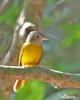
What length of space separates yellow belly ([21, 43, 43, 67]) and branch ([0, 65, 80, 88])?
30.4 inches

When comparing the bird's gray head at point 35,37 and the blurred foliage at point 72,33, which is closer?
the bird's gray head at point 35,37

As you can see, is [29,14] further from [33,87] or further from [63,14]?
[63,14]

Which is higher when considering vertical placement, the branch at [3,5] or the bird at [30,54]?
the branch at [3,5]

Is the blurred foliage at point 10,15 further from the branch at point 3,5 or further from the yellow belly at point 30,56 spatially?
the yellow belly at point 30,56

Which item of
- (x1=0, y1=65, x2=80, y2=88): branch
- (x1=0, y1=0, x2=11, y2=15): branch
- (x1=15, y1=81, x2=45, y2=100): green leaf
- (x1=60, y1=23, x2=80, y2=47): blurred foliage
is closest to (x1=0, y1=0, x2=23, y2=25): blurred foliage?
(x1=0, y1=0, x2=11, y2=15): branch

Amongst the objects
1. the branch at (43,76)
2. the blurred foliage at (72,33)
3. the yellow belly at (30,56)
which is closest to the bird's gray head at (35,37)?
the yellow belly at (30,56)

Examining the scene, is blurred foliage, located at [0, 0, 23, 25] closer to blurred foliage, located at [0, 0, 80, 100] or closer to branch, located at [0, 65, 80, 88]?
blurred foliage, located at [0, 0, 80, 100]

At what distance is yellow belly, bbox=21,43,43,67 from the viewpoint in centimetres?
322

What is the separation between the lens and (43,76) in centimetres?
241

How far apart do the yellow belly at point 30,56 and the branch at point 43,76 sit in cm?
77

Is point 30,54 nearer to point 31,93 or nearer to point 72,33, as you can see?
point 72,33

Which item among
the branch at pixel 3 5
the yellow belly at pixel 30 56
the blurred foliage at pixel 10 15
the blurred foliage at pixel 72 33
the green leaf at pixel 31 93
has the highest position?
the branch at pixel 3 5

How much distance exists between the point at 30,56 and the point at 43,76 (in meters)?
0.88

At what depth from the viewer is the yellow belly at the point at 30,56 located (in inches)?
127
